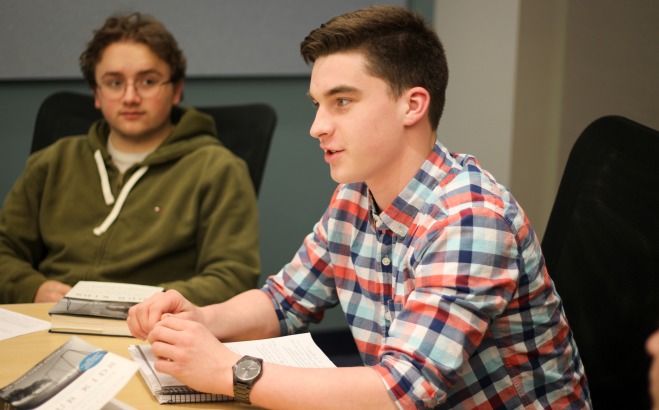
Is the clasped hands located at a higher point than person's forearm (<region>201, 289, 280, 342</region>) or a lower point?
higher

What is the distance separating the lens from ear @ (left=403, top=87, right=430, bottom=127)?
150cm

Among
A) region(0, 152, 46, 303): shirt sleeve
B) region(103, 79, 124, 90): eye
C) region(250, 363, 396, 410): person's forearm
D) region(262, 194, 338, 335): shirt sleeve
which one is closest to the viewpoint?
region(250, 363, 396, 410): person's forearm

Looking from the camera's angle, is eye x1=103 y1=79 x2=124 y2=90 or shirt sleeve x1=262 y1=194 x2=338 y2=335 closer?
shirt sleeve x1=262 y1=194 x2=338 y2=335

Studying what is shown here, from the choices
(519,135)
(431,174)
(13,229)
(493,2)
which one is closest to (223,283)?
(13,229)

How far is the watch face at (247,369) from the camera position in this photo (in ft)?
4.09

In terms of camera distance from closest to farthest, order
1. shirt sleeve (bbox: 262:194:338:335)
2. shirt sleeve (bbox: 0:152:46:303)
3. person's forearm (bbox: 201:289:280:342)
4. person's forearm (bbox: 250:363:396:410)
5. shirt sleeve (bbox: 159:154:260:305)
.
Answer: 1. person's forearm (bbox: 250:363:396:410)
2. person's forearm (bbox: 201:289:280:342)
3. shirt sleeve (bbox: 262:194:338:335)
4. shirt sleeve (bbox: 159:154:260:305)
5. shirt sleeve (bbox: 0:152:46:303)

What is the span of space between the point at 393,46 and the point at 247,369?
0.64 metres

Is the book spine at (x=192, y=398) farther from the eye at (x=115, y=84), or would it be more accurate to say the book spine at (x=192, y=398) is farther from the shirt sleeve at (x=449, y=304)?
the eye at (x=115, y=84)

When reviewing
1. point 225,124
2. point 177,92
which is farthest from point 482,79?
point 177,92

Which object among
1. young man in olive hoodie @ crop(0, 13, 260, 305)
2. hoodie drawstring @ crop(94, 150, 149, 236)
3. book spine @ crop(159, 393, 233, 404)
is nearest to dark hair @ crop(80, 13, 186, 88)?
young man in olive hoodie @ crop(0, 13, 260, 305)

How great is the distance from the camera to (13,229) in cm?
249

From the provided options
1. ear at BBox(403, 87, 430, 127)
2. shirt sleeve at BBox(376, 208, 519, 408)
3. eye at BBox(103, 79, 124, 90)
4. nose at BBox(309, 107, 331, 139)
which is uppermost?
ear at BBox(403, 87, 430, 127)

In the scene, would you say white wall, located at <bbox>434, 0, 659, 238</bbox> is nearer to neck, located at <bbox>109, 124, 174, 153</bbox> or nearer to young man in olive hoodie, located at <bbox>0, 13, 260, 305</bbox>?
young man in olive hoodie, located at <bbox>0, 13, 260, 305</bbox>

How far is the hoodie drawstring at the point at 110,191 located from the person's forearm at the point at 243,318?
87 cm
